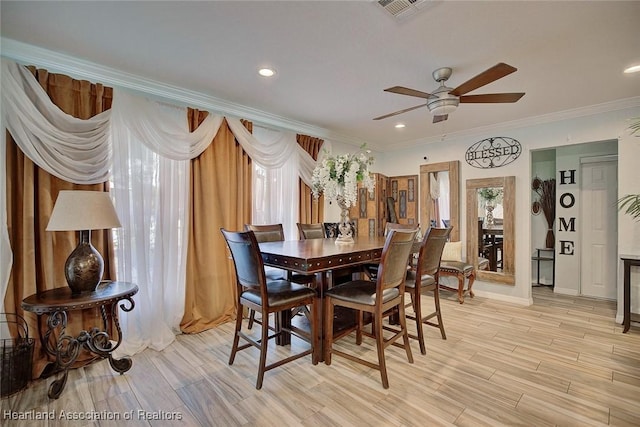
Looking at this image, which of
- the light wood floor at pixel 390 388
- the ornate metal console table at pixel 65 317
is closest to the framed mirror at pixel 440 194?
the light wood floor at pixel 390 388

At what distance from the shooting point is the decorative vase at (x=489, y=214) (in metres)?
4.30

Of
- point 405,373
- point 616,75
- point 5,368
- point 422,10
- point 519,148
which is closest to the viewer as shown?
point 422,10

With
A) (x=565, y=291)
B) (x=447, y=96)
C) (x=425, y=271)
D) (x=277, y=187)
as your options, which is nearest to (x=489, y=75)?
(x=447, y=96)

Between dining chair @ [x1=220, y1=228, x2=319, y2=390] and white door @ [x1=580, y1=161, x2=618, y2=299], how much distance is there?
14.6 ft

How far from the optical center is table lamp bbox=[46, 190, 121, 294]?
1.96m

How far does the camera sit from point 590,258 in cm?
425

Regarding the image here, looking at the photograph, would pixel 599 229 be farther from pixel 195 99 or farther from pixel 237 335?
pixel 195 99

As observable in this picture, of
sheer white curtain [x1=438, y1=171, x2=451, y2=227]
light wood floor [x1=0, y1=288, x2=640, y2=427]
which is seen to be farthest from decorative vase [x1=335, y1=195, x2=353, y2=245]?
sheer white curtain [x1=438, y1=171, x2=451, y2=227]

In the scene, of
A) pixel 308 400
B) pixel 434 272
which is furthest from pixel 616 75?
pixel 308 400

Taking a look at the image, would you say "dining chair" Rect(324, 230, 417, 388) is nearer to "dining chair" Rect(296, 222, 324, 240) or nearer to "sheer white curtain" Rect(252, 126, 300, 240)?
"dining chair" Rect(296, 222, 324, 240)

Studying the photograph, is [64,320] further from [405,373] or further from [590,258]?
[590,258]

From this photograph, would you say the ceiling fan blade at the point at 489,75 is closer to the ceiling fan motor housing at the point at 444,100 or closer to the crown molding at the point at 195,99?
the ceiling fan motor housing at the point at 444,100

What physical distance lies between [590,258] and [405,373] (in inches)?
156

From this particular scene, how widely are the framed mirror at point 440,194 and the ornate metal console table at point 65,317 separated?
432 cm
